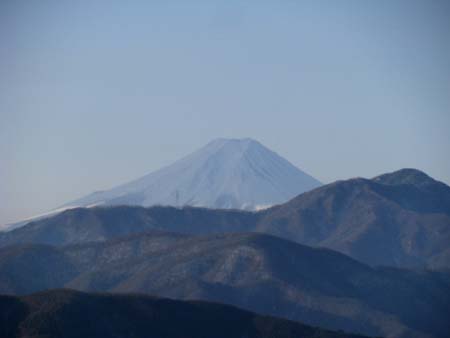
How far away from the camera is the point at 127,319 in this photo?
81.3 m

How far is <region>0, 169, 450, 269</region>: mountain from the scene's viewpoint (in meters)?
163

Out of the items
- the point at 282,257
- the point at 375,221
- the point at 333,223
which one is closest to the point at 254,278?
the point at 282,257

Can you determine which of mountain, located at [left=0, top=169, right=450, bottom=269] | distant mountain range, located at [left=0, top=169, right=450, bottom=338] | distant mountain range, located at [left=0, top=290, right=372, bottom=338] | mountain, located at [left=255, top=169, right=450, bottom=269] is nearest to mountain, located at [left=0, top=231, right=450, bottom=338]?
distant mountain range, located at [left=0, top=169, right=450, bottom=338]

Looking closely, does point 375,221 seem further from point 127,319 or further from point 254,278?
point 127,319

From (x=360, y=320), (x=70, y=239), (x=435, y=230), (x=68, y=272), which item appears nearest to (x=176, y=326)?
(x=360, y=320)

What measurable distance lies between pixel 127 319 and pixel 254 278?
38034mm

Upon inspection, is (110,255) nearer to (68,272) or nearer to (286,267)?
(68,272)

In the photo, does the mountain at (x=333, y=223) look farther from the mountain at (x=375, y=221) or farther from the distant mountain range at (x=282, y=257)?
the distant mountain range at (x=282, y=257)

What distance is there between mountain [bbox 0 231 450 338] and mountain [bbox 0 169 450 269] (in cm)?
2449

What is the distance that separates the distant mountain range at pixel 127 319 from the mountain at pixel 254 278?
22878 mm

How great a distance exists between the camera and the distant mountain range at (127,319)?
7706 centimetres

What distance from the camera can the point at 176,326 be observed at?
82.2 m

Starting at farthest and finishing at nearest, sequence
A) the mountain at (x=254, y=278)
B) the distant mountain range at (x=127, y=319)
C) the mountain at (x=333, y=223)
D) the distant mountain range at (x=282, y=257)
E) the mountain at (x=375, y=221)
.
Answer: the mountain at (x=333, y=223) < the mountain at (x=375, y=221) < the distant mountain range at (x=282, y=257) < the mountain at (x=254, y=278) < the distant mountain range at (x=127, y=319)

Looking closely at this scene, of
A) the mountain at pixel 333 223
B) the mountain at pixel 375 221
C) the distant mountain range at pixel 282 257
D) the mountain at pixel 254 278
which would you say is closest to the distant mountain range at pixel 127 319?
the mountain at pixel 254 278
